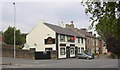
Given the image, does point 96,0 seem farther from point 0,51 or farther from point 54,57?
point 54,57

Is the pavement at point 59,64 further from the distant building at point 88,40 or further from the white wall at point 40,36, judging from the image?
the distant building at point 88,40

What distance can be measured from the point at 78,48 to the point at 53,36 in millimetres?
12832

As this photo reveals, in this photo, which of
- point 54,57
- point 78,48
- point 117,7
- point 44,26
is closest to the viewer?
point 117,7

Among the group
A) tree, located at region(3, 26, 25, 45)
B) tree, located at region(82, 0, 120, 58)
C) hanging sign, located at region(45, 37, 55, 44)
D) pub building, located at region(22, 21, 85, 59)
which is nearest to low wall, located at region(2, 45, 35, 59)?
pub building, located at region(22, 21, 85, 59)

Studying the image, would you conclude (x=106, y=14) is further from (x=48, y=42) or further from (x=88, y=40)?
(x=88, y=40)

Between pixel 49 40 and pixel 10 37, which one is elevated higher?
pixel 10 37

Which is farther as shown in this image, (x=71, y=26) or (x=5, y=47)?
(x=71, y=26)

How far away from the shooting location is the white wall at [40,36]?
45.9 m

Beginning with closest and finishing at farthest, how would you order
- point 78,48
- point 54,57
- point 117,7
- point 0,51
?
1. point 117,7
2. point 0,51
3. point 54,57
4. point 78,48

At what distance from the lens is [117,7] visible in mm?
9102

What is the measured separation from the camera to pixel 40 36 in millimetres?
47094

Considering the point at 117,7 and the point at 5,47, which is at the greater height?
the point at 117,7

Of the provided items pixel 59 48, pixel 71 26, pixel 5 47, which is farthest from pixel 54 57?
pixel 71 26

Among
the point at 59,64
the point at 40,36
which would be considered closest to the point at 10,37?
the point at 40,36
